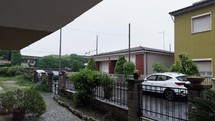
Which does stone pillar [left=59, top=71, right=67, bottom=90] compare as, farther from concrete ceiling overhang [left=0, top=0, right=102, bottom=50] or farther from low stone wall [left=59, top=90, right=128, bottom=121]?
concrete ceiling overhang [left=0, top=0, right=102, bottom=50]

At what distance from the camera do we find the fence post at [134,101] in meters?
6.15

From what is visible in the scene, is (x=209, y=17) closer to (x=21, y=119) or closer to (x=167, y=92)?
(x=167, y=92)

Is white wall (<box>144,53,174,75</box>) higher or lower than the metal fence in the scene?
higher

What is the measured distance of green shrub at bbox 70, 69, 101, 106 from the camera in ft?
27.6

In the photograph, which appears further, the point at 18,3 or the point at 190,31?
the point at 190,31

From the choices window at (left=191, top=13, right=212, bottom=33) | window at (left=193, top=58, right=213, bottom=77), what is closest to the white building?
window at (left=191, top=13, right=212, bottom=33)

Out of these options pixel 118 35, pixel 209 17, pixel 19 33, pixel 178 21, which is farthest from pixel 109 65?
pixel 19 33

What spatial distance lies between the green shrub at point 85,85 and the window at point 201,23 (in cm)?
895

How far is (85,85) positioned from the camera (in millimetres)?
8547

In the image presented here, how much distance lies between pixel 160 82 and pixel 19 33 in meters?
9.43

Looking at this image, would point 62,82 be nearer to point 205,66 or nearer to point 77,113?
point 77,113

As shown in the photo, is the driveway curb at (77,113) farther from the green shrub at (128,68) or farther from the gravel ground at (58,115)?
the green shrub at (128,68)

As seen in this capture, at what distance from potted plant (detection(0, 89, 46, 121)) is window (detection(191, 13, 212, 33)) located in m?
11.2

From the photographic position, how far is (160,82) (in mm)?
11625
